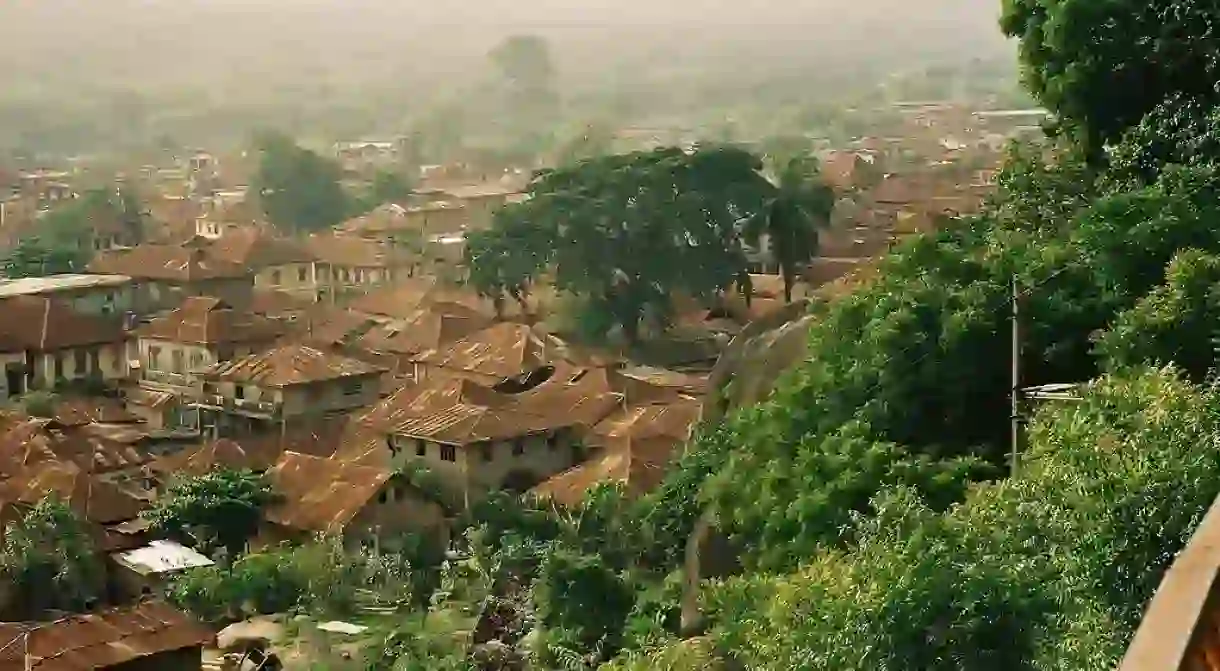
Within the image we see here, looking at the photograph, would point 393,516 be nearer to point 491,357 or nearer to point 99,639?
point 99,639

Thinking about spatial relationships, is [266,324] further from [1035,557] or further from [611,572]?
[1035,557]

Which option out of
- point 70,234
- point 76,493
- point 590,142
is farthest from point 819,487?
point 590,142

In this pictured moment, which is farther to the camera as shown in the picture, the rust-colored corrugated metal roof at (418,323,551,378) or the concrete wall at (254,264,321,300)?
the concrete wall at (254,264,321,300)

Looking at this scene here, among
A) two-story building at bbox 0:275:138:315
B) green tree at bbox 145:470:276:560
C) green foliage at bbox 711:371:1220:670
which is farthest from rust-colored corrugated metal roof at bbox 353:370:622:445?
green foliage at bbox 711:371:1220:670

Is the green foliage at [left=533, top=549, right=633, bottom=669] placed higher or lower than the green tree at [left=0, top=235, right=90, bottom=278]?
higher

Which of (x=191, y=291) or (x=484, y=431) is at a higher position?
(x=484, y=431)

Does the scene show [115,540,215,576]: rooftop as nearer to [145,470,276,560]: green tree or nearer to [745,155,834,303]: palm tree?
[145,470,276,560]: green tree

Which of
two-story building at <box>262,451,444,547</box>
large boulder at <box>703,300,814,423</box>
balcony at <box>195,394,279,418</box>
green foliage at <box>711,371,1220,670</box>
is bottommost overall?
balcony at <box>195,394,279,418</box>

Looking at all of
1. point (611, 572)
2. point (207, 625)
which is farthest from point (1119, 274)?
point (207, 625)
